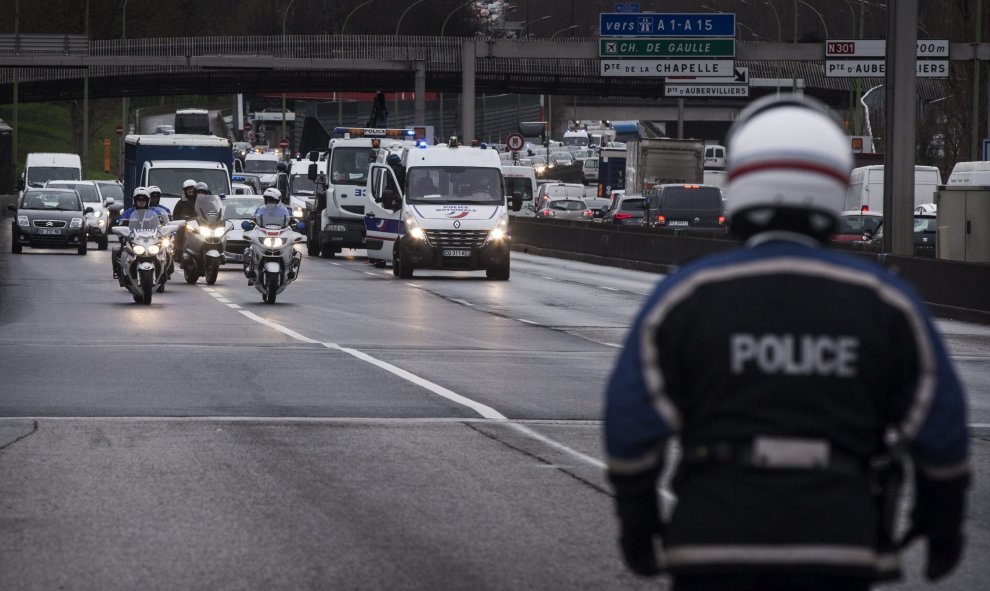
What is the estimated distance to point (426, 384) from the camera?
15297mm

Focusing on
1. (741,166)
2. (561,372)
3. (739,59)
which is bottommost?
(561,372)

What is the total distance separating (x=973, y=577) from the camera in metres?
7.56

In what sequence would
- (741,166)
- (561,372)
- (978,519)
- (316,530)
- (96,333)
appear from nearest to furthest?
(741,166) → (316,530) → (978,519) → (561,372) → (96,333)

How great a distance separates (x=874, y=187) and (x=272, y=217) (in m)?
20.6

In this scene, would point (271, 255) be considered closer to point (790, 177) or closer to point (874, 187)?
point (874, 187)

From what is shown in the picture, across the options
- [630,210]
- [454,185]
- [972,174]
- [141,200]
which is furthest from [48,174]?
[141,200]

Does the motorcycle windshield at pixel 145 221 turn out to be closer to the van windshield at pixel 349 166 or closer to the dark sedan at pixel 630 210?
the van windshield at pixel 349 166

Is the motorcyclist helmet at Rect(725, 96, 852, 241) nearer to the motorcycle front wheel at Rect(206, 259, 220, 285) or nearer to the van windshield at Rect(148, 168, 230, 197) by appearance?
the motorcycle front wheel at Rect(206, 259, 220, 285)

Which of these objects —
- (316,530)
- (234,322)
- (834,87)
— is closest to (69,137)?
(834,87)

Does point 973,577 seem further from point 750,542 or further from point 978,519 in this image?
point 750,542

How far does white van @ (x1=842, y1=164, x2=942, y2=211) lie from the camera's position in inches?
1713

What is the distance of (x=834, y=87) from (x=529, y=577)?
311 feet

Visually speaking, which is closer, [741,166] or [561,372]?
[741,166]

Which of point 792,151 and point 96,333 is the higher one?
point 792,151
